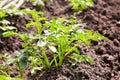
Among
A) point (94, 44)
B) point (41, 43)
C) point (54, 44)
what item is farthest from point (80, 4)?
point (41, 43)

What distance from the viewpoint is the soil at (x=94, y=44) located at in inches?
105

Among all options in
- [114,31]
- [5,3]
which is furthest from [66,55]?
[5,3]

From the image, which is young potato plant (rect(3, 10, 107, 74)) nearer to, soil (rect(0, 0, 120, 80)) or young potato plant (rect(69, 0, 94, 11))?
soil (rect(0, 0, 120, 80))

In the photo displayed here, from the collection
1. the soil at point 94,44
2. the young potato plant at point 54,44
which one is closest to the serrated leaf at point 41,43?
the young potato plant at point 54,44

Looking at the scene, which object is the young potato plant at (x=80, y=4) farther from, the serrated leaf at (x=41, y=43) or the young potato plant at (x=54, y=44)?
the serrated leaf at (x=41, y=43)

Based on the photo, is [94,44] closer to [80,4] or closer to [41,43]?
[80,4]

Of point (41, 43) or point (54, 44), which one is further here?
point (54, 44)

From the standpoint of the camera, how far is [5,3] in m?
3.81

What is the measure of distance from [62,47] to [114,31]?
4.25ft

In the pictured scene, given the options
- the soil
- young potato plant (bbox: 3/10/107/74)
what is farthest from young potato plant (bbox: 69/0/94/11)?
young potato plant (bbox: 3/10/107/74)

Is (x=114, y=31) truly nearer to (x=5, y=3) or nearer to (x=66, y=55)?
(x=66, y=55)

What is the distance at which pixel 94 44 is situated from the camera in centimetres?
342

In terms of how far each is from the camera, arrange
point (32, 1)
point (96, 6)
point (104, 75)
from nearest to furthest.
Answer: point (104, 75), point (32, 1), point (96, 6)

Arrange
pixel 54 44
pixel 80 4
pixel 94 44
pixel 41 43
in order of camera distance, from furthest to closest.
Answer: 1. pixel 80 4
2. pixel 94 44
3. pixel 54 44
4. pixel 41 43
